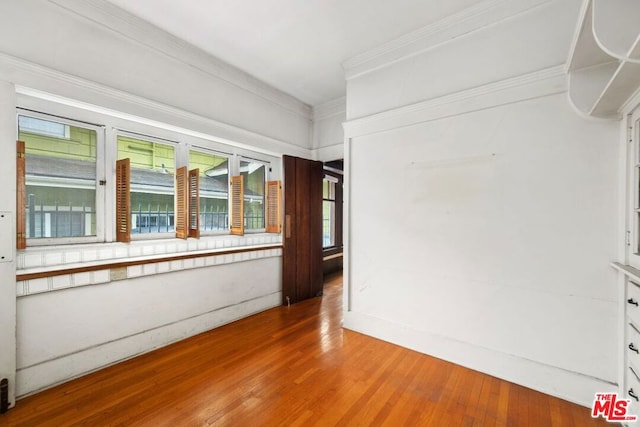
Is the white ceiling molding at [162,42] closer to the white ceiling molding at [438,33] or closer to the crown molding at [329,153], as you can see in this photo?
the crown molding at [329,153]

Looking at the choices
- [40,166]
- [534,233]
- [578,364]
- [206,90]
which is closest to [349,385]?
[578,364]

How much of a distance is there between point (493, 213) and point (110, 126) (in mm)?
3635

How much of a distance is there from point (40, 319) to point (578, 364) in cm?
412

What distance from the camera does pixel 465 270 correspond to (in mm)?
2441

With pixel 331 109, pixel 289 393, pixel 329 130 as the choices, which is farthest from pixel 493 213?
pixel 331 109

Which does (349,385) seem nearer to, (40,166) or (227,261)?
(227,261)

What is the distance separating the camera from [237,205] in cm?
362

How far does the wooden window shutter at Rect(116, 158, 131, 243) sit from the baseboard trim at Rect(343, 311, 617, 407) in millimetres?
2620

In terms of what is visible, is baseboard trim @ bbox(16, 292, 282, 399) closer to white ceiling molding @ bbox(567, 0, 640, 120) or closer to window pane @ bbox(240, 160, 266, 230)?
window pane @ bbox(240, 160, 266, 230)

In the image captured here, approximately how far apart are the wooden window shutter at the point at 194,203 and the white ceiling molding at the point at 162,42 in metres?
1.25

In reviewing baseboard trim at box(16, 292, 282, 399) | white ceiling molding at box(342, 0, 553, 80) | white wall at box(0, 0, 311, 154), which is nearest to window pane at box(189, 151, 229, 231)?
white wall at box(0, 0, 311, 154)

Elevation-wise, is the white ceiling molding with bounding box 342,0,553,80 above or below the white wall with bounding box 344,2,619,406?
above

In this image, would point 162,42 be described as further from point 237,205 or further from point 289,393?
point 289,393

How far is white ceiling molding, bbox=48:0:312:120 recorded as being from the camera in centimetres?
227
